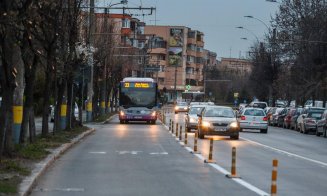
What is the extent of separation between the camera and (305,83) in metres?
58.6

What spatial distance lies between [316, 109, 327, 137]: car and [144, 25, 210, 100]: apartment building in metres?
99.9

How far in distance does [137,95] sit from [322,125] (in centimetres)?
1419

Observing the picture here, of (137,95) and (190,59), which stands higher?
(190,59)

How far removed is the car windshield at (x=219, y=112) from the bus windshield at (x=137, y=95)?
16.6 metres

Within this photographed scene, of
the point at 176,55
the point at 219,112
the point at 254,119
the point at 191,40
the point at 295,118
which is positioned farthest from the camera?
the point at 191,40

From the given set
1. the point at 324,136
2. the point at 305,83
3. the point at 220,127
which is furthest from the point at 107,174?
the point at 305,83

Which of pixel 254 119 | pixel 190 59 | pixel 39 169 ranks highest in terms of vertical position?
pixel 190 59

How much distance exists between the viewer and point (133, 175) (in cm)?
1603

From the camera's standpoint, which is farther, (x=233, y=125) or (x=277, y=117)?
(x=277, y=117)

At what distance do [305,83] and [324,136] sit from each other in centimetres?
1911

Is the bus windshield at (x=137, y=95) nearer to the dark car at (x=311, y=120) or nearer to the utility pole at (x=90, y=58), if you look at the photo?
the utility pole at (x=90, y=58)

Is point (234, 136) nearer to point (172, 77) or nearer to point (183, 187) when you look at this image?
point (183, 187)

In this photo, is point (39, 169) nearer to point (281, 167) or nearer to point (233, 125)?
point (281, 167)

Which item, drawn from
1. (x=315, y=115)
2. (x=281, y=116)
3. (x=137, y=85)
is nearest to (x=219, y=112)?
(x=315, y=115)
